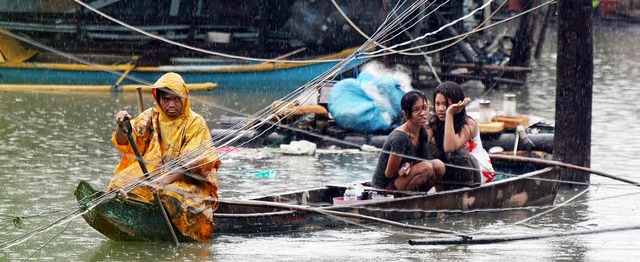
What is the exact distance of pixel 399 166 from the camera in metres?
8.84

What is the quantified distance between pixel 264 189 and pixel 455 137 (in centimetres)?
250

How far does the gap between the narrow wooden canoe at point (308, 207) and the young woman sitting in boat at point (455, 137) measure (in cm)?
14

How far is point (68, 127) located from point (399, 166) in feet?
22.0

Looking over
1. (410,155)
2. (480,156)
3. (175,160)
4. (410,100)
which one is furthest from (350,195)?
(175,160)

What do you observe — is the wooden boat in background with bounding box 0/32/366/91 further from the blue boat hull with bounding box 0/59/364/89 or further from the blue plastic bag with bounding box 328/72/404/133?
the blue plastic bag with bounding box 328/72/404/133

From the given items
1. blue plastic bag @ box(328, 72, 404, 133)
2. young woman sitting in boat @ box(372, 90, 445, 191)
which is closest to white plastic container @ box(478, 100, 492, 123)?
blue plastic bag @ box(328, 72, 404, 133)

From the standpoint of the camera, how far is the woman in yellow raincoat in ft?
25.3

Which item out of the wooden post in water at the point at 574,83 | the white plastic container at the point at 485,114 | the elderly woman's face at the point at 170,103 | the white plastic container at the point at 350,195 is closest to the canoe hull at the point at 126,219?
the elderly woman's face at the point at 170,103

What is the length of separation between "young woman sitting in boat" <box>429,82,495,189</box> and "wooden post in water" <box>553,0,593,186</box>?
5.16 feet

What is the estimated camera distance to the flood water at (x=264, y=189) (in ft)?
26.1

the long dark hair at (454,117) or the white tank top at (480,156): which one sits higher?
the long dark hair at (454,117)

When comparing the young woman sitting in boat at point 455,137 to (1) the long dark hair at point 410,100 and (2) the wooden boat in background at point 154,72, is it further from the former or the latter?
(2) the wooden boat in background at point 154,72

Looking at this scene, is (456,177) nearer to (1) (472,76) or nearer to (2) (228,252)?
(2) (228,252)

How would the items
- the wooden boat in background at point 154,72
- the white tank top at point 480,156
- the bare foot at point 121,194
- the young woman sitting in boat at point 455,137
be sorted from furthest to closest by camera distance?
1. the wooden boat in background at point 154,72
2. the white tank top at point 480,156
3. the young woman sitting in boat at point 455,137
4. the bare foot at point 121,194
